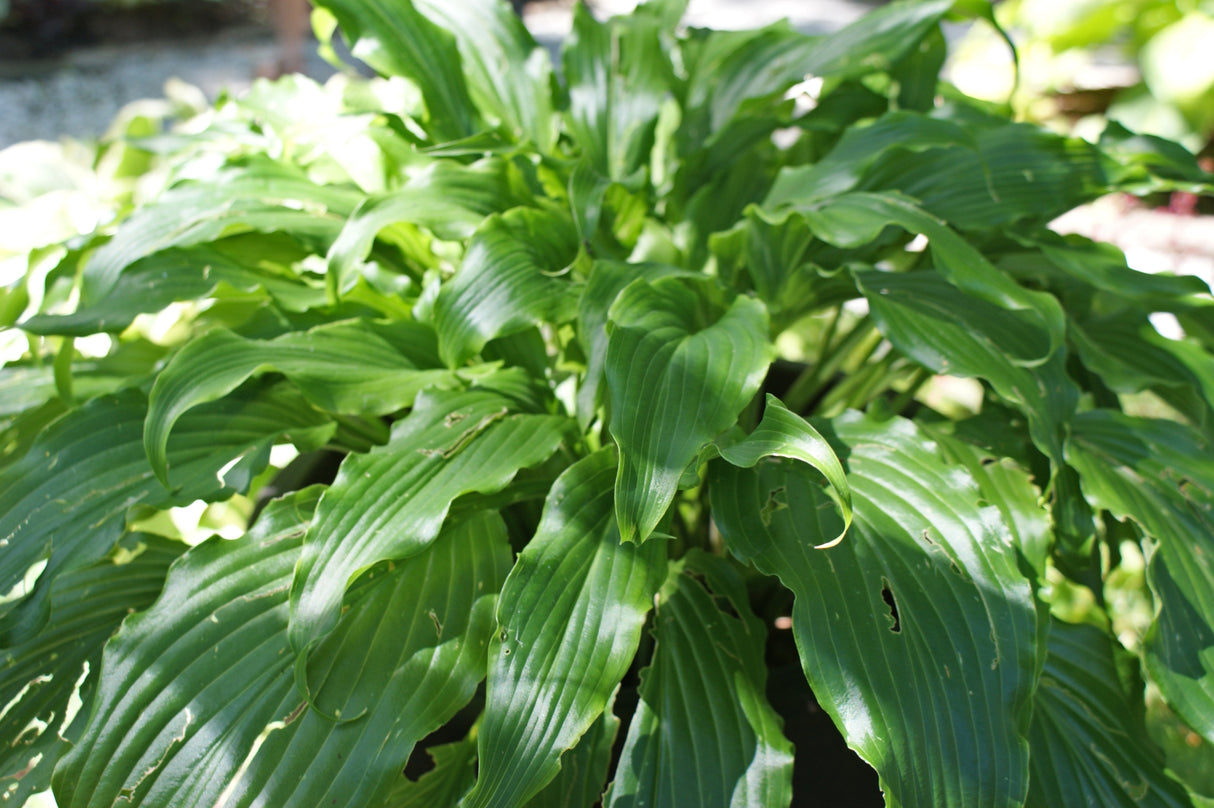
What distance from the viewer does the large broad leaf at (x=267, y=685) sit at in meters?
0.72

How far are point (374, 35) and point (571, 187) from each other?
0.37 m

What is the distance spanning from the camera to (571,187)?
3.37ft

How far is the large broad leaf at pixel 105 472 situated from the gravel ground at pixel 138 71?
3.09 metres

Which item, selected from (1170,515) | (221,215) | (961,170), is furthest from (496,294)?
(1170,515)

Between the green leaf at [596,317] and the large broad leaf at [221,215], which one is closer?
the green leaf at [596,317]

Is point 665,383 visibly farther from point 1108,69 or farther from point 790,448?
point 1108,69

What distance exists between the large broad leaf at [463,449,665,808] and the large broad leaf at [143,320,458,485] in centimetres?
26

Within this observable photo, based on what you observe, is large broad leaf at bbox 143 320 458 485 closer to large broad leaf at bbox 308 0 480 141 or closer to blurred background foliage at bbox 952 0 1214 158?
large broad leaf at bbox 308 0 480 141

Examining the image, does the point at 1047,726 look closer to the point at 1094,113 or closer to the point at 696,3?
the point at 1094,113

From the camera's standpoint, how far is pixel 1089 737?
2.87ft

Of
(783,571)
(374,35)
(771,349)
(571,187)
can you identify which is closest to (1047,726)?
(783,571)

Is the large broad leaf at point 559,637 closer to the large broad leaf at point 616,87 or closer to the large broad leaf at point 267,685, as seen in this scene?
the large broad leaf at point 267,685

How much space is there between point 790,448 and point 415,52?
0.80 meters

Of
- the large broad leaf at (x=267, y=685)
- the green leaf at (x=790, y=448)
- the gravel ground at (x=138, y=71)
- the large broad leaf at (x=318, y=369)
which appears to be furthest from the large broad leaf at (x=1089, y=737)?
the gravel ground at (x=138, y=71)
